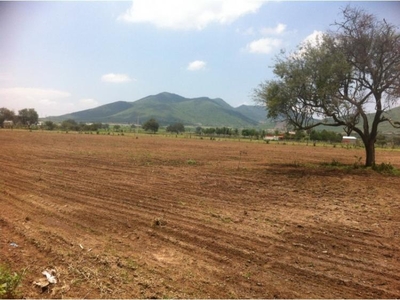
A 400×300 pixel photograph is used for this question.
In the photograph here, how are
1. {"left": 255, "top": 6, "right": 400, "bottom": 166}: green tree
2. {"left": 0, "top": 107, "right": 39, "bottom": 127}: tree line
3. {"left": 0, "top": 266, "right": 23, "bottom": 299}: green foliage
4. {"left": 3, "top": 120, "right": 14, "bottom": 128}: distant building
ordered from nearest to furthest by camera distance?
{"left": 0, "top": 266, "right": 23, "bottom": 299}: green foliage
{"left": 255, "top": 6, "right": 400, "bottom": 166}: green tree
{"left": 3, "top": 120, "right": 14, "bottom": 128}: distant building
{"left": 0, "top": 107, "right": 39, "bottom": 127}: tree line

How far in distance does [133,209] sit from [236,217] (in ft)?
9.05

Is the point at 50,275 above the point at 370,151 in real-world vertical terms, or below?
below

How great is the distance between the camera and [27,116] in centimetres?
12838

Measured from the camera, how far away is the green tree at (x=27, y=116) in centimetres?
12800

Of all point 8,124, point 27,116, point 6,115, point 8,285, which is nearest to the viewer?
point 8,285

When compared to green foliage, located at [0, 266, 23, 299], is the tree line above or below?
above

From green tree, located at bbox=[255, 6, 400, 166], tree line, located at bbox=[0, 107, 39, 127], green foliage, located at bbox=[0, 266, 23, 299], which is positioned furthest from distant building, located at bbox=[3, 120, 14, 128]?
green foliage, located at bbox=[0, 266, 23, 299]

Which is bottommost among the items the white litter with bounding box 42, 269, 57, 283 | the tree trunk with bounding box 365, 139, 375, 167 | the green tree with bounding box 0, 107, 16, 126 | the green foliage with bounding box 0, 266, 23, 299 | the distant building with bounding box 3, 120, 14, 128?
the white litter with bounding box 42, 269, 57, 283

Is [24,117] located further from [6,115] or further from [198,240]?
[198,240]

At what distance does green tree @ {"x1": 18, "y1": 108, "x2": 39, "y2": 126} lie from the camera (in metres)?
128

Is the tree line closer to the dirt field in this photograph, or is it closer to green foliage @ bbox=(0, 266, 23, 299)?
the dirt field

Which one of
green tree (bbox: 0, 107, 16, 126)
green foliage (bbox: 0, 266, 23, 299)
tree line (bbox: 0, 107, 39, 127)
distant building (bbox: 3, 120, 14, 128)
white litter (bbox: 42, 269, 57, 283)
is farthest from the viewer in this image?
tree line (bbox: 0, 107, 39, 127)

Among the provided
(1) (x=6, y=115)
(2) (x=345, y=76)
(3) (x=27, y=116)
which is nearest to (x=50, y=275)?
(2) (x=345, y=76)

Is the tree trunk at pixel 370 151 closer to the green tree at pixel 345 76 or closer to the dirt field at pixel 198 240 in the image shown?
the green tree at pixel 345 76
